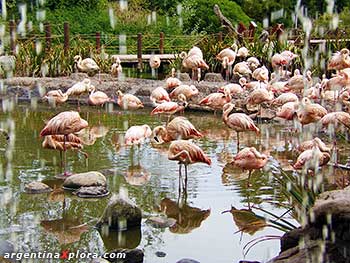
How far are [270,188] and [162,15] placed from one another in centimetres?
2002

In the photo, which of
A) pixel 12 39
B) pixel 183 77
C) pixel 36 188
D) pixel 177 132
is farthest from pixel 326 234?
pixel 12 39

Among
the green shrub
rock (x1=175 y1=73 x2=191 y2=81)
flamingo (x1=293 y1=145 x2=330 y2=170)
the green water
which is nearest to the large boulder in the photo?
the green water

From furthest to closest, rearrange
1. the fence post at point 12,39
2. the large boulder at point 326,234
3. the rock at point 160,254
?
the fence post at point 12,39
the rock at point 160,254
the large boulder at point 326,234

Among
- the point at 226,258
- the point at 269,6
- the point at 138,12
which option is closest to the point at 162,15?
the point at 138,12

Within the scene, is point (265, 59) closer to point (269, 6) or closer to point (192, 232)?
point (192, 232)

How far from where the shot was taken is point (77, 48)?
711 inches

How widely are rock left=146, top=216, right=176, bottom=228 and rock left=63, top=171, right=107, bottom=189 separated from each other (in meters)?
1.00

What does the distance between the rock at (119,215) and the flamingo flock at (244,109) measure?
3.68 feet

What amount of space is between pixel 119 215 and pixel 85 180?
1.25 meters

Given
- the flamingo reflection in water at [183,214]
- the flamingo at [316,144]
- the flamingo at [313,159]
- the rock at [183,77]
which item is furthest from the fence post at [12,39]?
the flamingo at [313,159]

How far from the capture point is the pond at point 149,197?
522cm

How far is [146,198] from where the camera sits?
21.3ft

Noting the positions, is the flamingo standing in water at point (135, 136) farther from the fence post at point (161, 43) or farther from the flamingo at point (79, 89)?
the fence post at point (161, 43)

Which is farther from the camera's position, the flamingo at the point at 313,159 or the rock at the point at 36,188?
the rock at the point at 36,188
